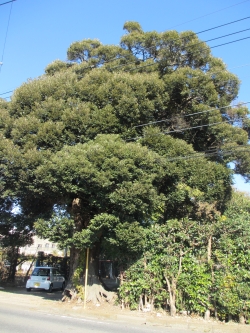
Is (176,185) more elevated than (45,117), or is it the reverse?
(45,117)

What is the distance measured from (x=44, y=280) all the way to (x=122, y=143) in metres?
11.9

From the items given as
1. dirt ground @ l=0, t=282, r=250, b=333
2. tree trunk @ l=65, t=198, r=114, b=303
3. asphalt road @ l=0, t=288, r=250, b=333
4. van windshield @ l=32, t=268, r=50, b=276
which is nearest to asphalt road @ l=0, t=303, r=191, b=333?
asphalt road @ l=0, t=288, r=250, b=333

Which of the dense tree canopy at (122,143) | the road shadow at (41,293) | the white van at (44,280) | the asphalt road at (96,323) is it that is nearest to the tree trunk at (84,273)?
the dense tree canopy at (122,143)

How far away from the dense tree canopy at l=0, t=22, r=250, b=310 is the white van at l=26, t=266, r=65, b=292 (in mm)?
6223

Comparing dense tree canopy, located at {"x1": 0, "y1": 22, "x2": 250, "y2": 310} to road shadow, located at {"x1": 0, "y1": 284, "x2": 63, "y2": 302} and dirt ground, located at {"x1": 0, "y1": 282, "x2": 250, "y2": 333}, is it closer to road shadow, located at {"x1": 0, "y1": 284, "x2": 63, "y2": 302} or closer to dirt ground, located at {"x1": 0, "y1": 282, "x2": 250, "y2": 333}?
dirt ground, located at {"x1": 0, "y1": 282, "x2": 250, "y2": 333}

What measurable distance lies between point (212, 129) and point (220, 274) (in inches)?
239

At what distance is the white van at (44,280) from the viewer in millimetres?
18656

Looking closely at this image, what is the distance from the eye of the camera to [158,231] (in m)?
11.0

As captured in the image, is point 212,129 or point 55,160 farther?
point 212,129

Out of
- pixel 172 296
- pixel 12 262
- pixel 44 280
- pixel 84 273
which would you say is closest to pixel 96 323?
pixel 172 296

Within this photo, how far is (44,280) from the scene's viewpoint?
18.8m

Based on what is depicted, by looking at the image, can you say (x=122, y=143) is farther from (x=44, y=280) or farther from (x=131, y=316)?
(x=44, y=280)

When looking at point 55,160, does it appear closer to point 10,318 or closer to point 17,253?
point 10,318

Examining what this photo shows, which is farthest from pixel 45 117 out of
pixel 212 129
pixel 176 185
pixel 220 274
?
pixel 220 274
